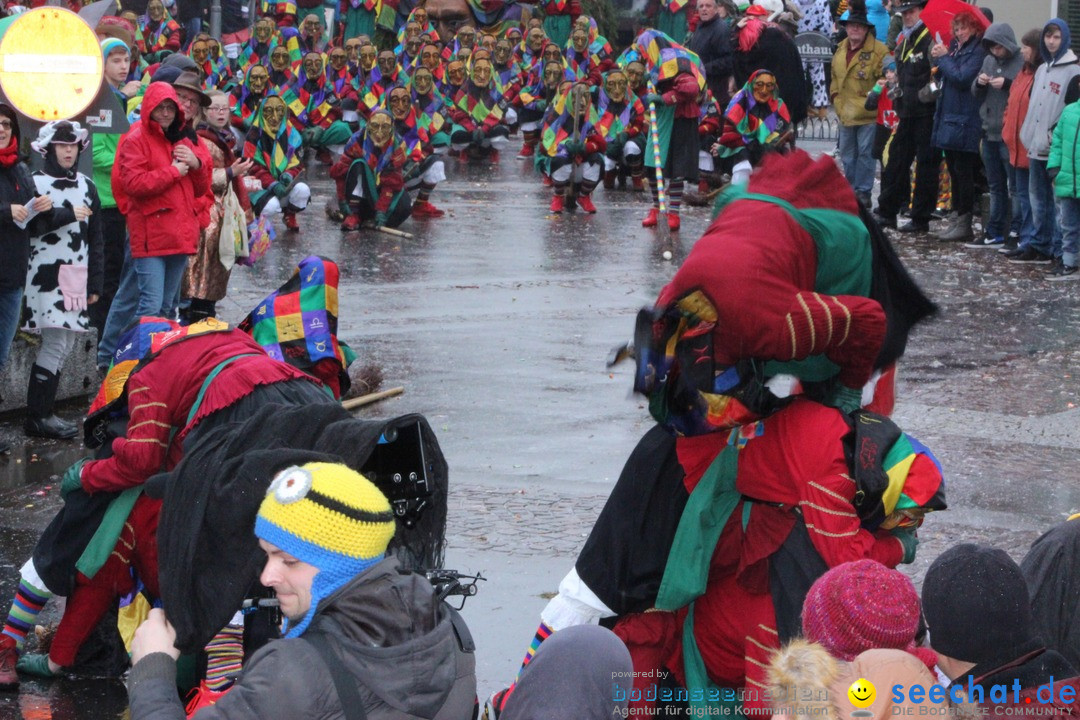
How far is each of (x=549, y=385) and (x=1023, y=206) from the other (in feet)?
20.7

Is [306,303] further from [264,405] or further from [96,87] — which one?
[96,87]

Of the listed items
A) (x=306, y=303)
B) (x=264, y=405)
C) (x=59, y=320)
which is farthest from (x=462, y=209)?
(x=264, y=405)

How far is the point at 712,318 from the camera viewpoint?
3.61 metres

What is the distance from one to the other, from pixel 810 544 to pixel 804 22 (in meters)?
21.8

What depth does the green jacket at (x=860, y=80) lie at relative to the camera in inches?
615

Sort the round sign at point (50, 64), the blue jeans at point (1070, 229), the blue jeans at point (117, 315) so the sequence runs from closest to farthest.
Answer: the round sign at point (50, 64)
the blue jeans at point (117, 315)
the blue jeans at point (1070, 229)

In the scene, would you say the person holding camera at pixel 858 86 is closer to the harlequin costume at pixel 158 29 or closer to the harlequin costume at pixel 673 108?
the harlequin costume at pixel 673 108

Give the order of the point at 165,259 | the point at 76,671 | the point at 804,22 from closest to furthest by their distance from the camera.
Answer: the point at 76,671 < the point at 165,259 < the point at 804,22

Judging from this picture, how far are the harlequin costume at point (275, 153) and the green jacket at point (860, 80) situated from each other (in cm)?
572

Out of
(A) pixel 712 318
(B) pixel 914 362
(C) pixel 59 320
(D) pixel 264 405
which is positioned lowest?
(B) pixel 914 362

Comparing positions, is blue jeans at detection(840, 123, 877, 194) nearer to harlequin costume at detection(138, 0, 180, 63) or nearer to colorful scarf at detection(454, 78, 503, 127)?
colorful scarf at detection(454, 78, 503, 127)

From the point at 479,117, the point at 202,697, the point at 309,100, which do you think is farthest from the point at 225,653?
the point at 479,117

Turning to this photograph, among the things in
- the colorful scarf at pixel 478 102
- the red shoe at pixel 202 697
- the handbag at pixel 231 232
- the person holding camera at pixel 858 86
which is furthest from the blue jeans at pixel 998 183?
the red shoe at pixel 202 697

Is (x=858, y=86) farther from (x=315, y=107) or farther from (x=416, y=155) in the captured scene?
(x=315, y=107)
